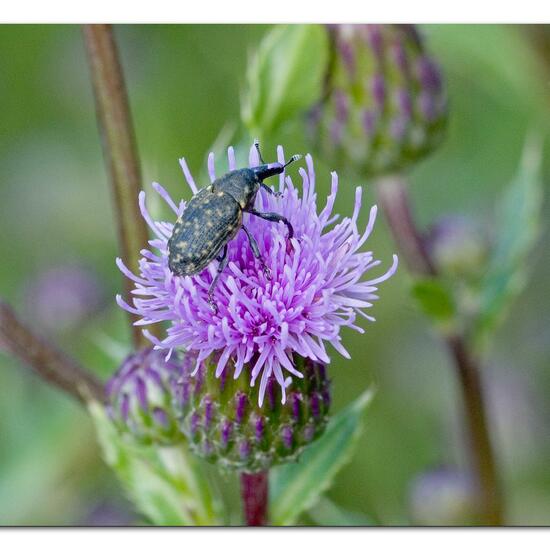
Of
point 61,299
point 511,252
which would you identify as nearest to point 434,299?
point 511,252

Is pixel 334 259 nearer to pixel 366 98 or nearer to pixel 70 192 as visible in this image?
pixel 366 98

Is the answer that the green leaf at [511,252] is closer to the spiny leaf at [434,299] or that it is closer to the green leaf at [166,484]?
the spiny leaf at [434,299]

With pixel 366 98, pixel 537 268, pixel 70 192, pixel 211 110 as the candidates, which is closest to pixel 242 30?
pixel 211 110

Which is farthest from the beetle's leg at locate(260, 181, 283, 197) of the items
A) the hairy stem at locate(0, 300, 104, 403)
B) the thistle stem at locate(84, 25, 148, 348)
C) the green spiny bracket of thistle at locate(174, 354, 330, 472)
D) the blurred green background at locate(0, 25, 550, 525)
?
the blurred green background at locate(0, 25, 550, 525)

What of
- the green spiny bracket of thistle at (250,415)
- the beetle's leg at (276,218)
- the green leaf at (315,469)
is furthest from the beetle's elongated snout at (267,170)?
the green leaf at (315,469)

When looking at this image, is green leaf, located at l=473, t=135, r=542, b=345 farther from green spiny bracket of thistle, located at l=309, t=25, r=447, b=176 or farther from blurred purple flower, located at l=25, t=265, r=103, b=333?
blurred purple flower, located at l=25, t=265, r=103, b=333
